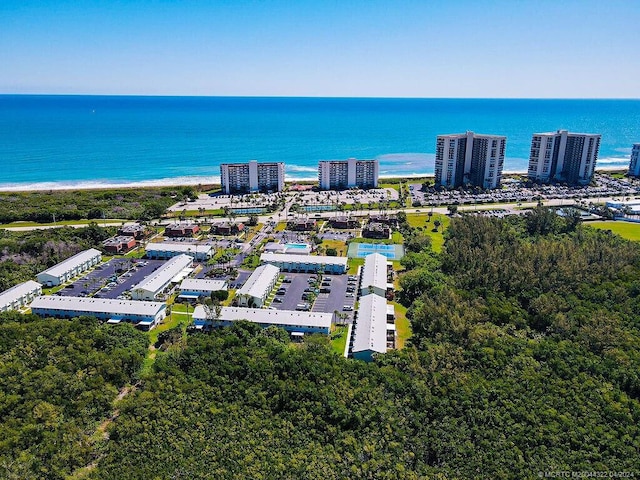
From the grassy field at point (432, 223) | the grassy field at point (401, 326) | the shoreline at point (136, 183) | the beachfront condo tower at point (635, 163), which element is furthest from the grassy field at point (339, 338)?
the beachfront condo tower at point (635, 163)

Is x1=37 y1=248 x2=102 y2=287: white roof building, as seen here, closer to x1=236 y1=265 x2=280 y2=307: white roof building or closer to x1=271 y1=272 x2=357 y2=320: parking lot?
x1=236 y1=265 x2=280 y2=307: white roof building

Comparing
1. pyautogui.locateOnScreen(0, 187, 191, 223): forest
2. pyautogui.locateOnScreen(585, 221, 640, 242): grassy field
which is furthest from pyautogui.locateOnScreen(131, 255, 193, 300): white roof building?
pyautogui.locateOnScreen(585, 221, 640, 242): grassy field

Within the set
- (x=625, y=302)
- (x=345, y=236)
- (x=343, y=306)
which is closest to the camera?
(x=625, y=302)

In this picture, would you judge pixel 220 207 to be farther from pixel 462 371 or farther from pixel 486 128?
pixel 486 128

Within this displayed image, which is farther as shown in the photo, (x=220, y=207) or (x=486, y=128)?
(x=486, y=128)

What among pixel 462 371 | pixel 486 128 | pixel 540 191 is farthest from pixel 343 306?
pixel 486 128

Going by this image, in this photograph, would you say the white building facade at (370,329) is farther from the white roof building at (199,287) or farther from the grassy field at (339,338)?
the white roof building at (199,287)

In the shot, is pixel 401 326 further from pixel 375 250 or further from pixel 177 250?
pixel 177 250
